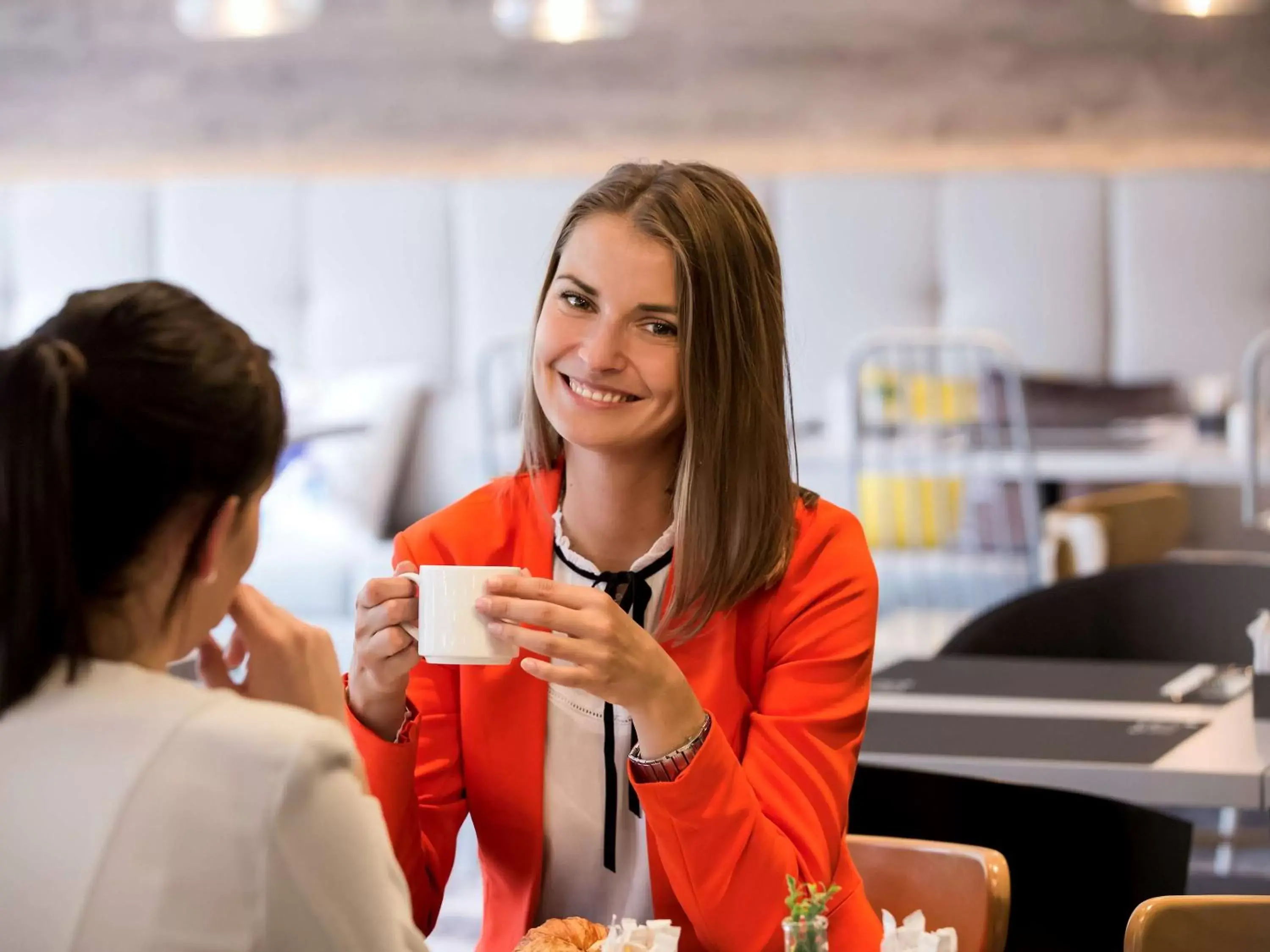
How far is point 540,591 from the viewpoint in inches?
41.7

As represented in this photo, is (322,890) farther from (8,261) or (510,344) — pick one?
(8,261)

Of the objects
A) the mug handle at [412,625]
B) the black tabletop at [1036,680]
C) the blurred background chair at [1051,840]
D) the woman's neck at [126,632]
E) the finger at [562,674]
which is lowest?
the blurred background chair at [1051,840]

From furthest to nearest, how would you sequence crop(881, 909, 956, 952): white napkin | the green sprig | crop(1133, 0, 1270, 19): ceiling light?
crop(1133, 0, 1270, 19): ceiling light → crop(881, 909, 956, 952): white napkin → the green sprig

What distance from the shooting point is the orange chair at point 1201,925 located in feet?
3.99

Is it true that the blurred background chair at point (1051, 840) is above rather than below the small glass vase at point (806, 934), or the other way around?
below

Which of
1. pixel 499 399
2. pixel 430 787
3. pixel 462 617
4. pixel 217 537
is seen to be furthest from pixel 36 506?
pixel 499 399

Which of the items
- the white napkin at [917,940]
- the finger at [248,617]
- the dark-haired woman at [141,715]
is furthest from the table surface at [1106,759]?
the dark-haired woman at [141,715]

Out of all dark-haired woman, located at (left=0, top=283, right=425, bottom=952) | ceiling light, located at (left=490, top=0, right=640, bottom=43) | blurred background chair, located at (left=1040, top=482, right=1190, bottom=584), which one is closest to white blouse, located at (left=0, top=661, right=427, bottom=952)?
dark-haired woman, located at (left=0, top=283, right=425, bottom=952)

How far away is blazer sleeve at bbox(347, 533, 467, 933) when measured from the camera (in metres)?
1.25

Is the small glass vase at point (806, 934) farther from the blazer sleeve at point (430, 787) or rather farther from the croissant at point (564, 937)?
the blazer sleeve at point (430, 787)

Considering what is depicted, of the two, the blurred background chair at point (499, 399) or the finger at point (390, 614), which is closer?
the finger at point (390, 614)

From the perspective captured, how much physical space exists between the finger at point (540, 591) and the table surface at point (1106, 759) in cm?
60

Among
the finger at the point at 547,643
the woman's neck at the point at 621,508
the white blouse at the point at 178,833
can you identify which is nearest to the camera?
the white blouse at the point at 178,833

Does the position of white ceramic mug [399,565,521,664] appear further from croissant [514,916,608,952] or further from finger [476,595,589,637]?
croissant [514,916,608,952]
